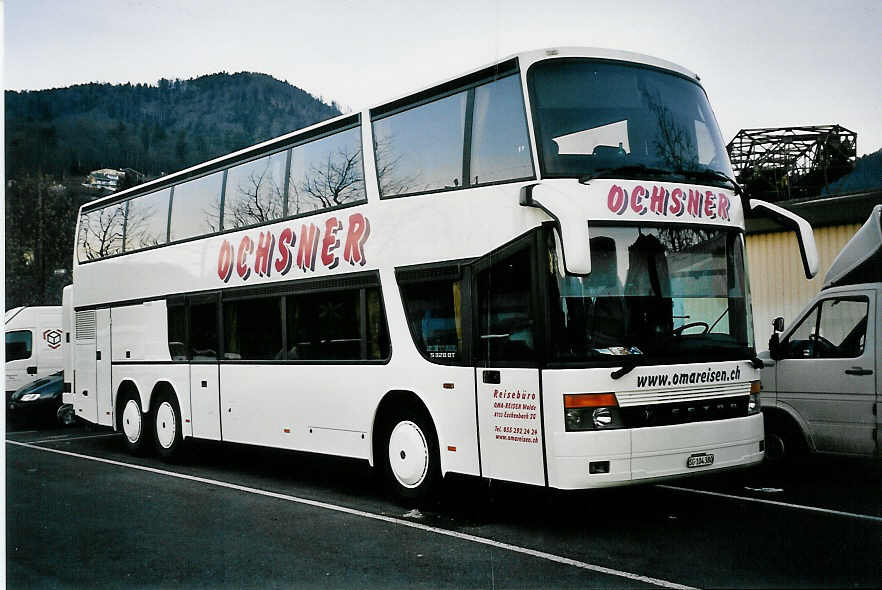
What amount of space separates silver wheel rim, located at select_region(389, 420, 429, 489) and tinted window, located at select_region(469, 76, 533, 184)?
7.92 ft

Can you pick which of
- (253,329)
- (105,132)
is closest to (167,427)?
(253,329)

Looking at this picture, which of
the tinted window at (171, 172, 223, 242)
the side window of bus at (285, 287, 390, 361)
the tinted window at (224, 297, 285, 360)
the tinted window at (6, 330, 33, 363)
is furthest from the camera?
the tinted window at (171, 172, 223, 242)

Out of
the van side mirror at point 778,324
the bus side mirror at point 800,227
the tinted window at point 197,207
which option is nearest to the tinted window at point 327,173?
the tinted window at point 197,207

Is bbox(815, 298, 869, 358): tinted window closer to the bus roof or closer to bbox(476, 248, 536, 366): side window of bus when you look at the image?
the bus roof

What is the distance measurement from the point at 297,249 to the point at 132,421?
192 inches

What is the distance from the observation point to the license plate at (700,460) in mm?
7090

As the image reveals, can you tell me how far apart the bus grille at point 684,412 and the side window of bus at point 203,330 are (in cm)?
609

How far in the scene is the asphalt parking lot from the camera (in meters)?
6.20

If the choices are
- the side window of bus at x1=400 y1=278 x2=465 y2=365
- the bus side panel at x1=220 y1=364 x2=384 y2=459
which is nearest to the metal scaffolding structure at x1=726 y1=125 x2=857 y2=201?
the side window of bus at x1=400 y1=278 x2=465 y2=365

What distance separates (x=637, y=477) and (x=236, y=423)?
559 cm

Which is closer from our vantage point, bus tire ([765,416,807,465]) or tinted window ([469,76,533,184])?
tinted window ([469,76,533,184])

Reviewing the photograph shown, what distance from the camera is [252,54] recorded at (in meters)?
8.80

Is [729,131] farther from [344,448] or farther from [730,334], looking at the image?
[344,448]

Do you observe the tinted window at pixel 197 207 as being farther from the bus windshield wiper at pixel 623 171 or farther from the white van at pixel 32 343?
the bus windshield wiper at pixel 623 171
